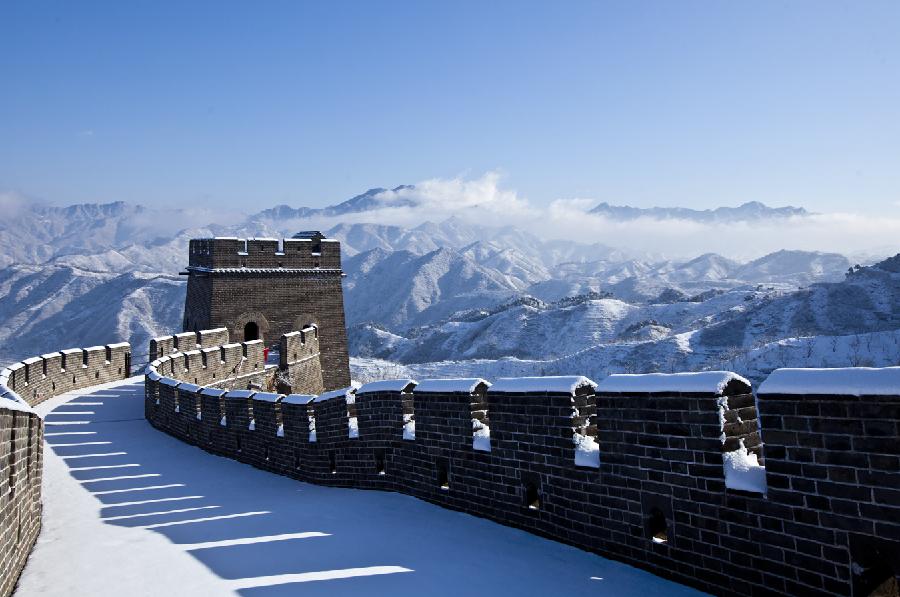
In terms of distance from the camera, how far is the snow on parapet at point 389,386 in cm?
815

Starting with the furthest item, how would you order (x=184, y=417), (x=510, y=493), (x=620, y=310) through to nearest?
1. (x=620, y=310)
2. (x=184, y=417)
3. (x=510, y=493)

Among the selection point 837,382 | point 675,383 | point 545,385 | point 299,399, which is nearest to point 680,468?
point 675,383

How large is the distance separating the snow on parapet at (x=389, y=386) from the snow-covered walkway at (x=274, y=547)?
1.21 metres

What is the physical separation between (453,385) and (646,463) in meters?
2.52

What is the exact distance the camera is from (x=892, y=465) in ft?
12.1

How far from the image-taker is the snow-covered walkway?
5152mm

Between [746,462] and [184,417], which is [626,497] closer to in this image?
[746,462]

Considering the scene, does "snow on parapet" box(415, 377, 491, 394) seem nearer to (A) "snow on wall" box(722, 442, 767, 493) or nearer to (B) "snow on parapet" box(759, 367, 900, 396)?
(A) "snow on wall" box(722, 442, 767, 493)

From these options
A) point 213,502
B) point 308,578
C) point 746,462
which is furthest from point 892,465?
point 213,502

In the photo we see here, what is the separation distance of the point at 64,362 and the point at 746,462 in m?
18.9

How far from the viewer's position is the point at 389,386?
8305 mm

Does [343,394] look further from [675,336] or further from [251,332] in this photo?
[675,336]

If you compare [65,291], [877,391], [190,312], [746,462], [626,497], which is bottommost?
[626,497]

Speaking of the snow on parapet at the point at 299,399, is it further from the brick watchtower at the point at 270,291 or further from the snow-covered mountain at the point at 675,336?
the snow-covered mountain at the point at 675,336
